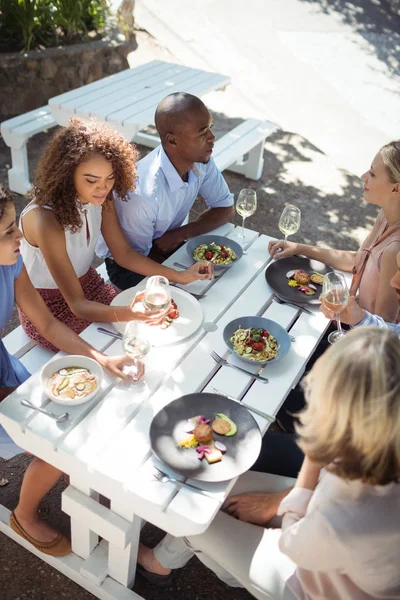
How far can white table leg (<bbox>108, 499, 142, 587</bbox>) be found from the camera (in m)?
2.33

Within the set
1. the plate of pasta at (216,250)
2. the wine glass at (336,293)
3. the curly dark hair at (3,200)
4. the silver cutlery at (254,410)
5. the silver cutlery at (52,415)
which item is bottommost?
the plate of pasta at (216,250)

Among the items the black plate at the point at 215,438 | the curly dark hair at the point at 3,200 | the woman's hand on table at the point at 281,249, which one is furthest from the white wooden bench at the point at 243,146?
the black plate at the point at 215,438

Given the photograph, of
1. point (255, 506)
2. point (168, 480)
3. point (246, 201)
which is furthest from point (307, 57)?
point (168, 480)

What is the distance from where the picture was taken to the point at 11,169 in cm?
562

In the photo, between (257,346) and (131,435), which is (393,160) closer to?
(257,346)

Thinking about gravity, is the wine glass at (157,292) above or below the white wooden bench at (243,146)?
above

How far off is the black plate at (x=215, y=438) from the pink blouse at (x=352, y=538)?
0.30 metres

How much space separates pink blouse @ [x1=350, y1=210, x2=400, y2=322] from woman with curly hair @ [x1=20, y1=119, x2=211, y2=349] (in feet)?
2.75

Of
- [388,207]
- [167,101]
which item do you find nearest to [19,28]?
[167,101]

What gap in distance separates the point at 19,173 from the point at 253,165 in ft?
7.62

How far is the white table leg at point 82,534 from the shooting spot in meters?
2.37

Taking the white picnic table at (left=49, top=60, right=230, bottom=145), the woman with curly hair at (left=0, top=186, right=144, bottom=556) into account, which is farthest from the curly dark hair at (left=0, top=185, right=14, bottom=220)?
the white picnic table at (left=49, top=60, right=230, bottom=145)

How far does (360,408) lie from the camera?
5.51 ft

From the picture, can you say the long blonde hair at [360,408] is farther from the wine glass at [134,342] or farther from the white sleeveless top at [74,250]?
the white sleeveless top at [74,250]
